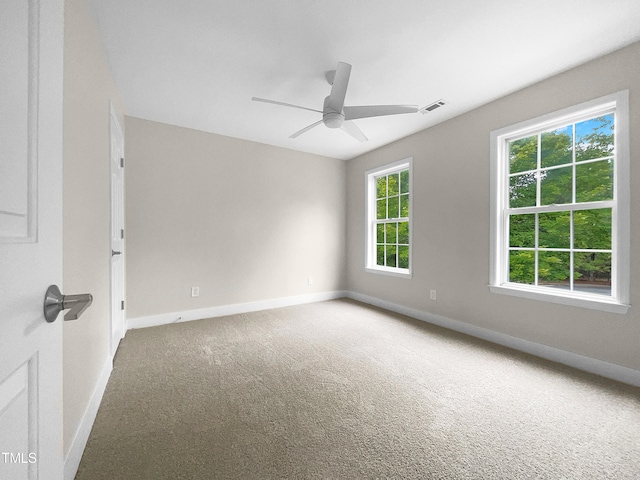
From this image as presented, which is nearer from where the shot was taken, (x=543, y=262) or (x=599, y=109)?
(x=599, y=109)

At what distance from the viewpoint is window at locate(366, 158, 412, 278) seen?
4.21 m

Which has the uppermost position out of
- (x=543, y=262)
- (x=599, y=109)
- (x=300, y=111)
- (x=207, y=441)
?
(x=300, y=111)

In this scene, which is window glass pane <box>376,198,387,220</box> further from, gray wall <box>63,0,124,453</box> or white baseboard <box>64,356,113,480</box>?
white baseboard <box>64,356,113,480</box>

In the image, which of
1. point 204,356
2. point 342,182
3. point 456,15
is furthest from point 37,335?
point 342,182

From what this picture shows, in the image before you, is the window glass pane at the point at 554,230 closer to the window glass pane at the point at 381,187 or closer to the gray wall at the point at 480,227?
the gray wall at the point at 480,227

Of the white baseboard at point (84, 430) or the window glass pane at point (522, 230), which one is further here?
the window glass pane at point (522, 230)

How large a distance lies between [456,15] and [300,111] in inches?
69.4

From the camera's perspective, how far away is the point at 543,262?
8.95 ft

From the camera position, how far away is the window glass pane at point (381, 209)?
15.1ft

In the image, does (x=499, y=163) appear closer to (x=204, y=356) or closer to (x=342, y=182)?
(x=342, y=182)

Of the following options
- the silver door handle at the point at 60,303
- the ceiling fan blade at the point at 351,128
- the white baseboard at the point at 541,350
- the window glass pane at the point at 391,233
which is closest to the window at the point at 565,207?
the white baseboard at the point at 541,350

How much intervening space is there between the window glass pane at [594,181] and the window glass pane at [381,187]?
8.09ft

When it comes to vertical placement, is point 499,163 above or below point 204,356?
A: above

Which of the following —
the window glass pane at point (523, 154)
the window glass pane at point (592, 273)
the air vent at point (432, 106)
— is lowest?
the window glass pane at point (592, 273)
